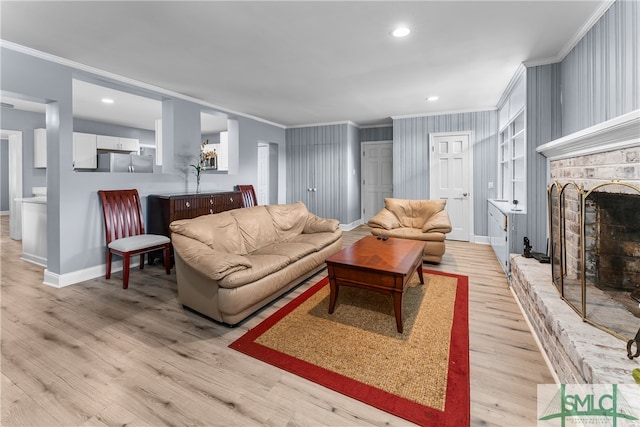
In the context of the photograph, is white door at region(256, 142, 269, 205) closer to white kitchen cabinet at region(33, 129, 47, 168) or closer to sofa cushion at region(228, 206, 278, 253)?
sofa cushion at region(228, 206, 278, 253)

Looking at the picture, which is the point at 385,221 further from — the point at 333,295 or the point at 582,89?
the point at 582,89

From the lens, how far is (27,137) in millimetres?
6223

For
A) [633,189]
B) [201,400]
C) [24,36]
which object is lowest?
[201,400]


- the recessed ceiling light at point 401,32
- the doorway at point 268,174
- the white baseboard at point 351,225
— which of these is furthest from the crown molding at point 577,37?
the doorway at point 268,174

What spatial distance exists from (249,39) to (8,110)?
6366 millimetres

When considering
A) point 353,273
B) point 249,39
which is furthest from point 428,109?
point 353,273

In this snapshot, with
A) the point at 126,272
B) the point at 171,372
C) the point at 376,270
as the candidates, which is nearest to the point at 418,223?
the point at 376,270

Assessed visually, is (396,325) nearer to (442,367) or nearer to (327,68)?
(442,367)

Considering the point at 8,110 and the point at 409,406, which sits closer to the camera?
the point at 409,406

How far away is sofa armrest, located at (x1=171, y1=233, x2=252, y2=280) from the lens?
7.52ft

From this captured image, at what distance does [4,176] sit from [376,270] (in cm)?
1007

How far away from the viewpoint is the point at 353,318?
2594 mm

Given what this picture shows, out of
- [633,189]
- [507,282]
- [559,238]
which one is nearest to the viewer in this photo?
[633,189]

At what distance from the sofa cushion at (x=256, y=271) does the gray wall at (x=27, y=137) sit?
6605 millimetres
